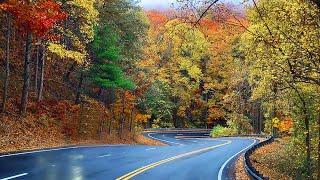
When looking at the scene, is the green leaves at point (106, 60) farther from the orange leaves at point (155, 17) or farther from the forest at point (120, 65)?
the orange leaves at point (155, 17)

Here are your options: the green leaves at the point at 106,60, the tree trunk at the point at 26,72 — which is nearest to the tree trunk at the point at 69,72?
the green leaves at the point at 106,60

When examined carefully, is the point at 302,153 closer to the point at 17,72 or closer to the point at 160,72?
the point at 17,72

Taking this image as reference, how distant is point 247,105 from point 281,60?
2024 inches

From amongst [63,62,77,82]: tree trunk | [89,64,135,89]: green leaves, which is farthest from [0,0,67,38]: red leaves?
[63,62,77,82]: tree trunk

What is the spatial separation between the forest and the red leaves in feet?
0.18

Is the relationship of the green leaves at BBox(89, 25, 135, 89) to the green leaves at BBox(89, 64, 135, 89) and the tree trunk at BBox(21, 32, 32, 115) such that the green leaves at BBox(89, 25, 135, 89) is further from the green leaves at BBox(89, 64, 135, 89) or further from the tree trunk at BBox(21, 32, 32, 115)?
the tree trunk at BBox(21, 32, 32, 115)

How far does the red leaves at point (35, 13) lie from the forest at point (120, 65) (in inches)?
2.2

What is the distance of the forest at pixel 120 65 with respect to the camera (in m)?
15.9

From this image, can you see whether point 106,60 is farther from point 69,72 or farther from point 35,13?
point 35,13

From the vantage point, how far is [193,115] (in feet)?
276

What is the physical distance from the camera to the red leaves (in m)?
21.8

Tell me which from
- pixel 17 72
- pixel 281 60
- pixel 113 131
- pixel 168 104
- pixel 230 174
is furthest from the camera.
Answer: pixel 168 104

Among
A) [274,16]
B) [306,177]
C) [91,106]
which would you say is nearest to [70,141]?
[91,106]

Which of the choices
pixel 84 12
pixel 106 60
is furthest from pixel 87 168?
pixel 106 60
